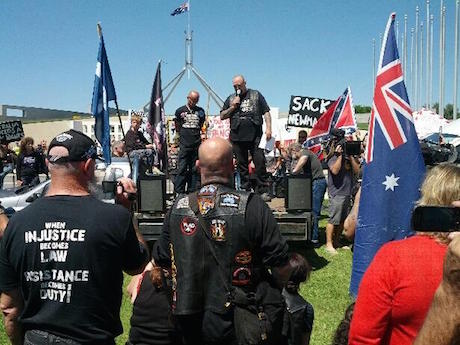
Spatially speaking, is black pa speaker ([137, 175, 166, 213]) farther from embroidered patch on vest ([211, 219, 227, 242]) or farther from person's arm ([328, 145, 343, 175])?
embroidered patch on vest ([211, 219, 227, 242])

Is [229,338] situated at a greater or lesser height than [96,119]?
lesser

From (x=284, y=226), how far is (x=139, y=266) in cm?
494

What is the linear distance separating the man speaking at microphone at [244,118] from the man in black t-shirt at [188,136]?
107 cm

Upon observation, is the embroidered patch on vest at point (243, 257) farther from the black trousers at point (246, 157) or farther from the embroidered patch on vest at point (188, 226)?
the black trousers at point (246, 157)

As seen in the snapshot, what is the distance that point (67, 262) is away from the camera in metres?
2.55

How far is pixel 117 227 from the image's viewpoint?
265cm

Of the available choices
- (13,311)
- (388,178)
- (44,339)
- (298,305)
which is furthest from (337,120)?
(44,339)

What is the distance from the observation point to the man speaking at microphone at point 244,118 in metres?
8.22

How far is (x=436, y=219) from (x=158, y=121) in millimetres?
9011

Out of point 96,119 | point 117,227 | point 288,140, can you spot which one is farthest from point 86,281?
point 288,140

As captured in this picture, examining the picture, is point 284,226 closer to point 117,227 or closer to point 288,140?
point 117,227

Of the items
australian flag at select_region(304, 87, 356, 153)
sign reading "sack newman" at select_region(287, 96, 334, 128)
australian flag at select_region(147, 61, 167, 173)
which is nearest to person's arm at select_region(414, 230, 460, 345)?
australian flag at select_region(147, 61, 167, 173)

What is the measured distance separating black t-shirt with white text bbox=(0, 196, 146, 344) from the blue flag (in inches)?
184

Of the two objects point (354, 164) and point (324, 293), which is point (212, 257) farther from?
point (354, 164)
